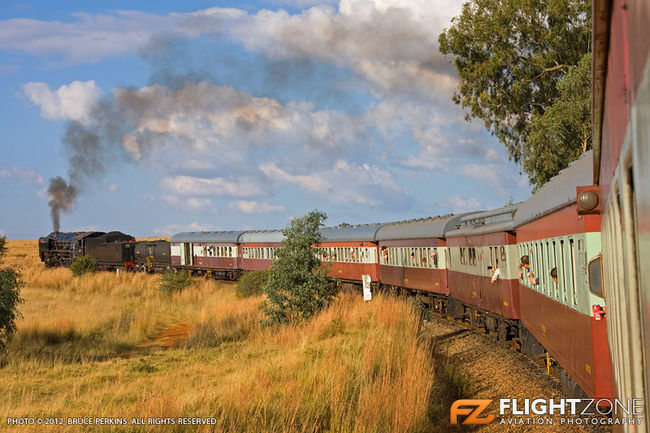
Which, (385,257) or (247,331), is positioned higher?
(385,257)

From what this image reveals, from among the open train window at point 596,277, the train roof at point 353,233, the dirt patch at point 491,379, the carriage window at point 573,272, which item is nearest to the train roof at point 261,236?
the train roof at point 353,233

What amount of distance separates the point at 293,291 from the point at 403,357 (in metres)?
9.34

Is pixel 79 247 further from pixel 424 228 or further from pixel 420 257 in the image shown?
pixel 424 228

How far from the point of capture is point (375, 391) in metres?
10.4

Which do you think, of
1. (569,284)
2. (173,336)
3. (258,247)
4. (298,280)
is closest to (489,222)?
(298,280)

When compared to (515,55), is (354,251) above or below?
below

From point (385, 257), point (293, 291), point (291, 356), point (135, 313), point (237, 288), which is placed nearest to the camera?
point (291, 356)

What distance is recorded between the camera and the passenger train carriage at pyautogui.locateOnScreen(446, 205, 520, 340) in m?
15.5

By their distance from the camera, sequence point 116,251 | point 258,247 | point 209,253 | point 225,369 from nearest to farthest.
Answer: point 225,369, point 258,247, point 209,253, point 116,251

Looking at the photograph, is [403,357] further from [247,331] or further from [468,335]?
[247,331]

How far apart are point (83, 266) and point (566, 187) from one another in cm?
5195

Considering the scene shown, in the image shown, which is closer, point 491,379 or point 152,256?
point 491,379

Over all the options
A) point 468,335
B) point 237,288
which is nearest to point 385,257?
point 237,288

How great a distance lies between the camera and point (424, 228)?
25562mm
